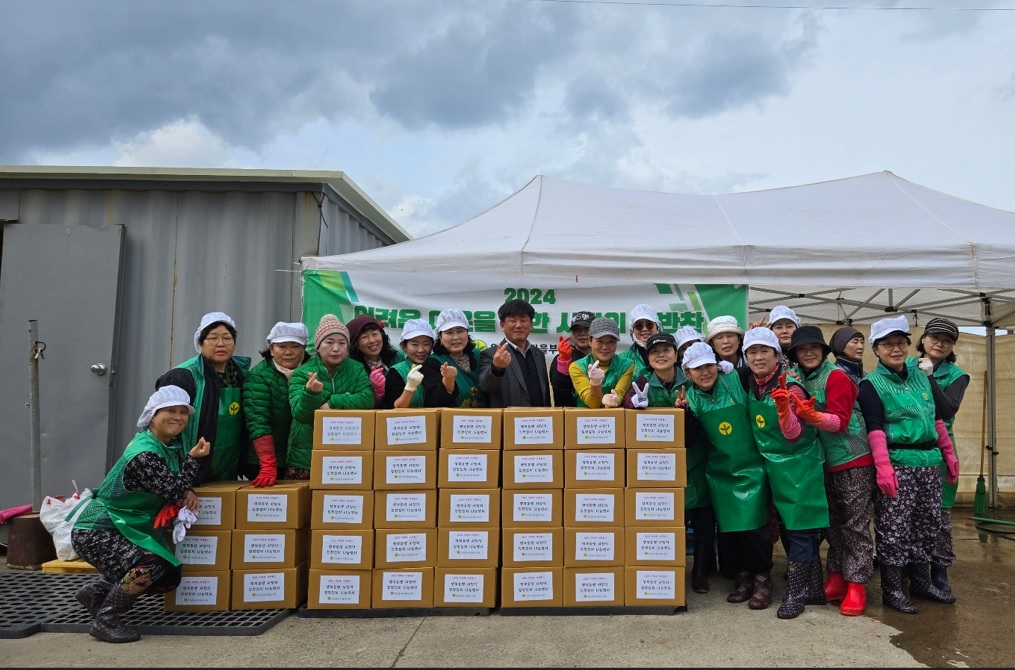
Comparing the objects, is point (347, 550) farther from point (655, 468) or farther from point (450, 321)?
point (655, 468)

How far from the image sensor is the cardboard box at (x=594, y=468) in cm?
380

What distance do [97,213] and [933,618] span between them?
7.10 m

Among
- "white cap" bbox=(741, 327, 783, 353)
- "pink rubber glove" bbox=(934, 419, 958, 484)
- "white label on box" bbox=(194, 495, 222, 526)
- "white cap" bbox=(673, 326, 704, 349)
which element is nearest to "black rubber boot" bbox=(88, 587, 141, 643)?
"white label on box" bbox=(194, 495, 222, 526)

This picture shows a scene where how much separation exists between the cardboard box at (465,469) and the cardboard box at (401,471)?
9 centimetres

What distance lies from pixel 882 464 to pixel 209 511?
12.3 feet

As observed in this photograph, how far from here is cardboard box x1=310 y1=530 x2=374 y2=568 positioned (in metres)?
3.77

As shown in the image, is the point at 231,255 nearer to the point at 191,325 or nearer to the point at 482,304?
the point at 191,325

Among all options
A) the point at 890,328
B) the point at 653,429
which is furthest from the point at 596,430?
the point at 890,328

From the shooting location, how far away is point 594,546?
3781 millimetres

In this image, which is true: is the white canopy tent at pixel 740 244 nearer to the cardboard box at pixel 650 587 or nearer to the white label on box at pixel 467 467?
the white label on box at pixel 467 467

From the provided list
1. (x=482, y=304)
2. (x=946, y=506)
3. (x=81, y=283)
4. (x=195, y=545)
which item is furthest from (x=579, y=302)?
(x=81, y=283)

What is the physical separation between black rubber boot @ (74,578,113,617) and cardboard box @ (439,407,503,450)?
1884 millimetres

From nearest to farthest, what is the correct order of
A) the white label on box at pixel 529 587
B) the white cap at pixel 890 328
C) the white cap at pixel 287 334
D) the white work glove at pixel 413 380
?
the white label on box at pixel 529 587, the white work glove at pixel 413 380, the white cap at pixel 890 328, the white cap at pixel 287 334

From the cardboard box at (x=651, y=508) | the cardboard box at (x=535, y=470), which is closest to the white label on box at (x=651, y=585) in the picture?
the cardboard box at (x=651, y=508)
